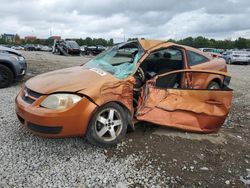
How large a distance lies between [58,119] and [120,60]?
1820 millimetres

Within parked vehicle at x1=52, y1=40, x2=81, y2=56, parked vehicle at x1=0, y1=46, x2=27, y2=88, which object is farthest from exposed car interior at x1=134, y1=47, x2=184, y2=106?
parked vehicle at x1=52, y1=40, x2=81, y2=56

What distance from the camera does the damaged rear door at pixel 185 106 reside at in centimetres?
433

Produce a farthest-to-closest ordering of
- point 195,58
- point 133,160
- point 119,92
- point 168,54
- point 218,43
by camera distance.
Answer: point 218,43 < point 195,58 < point 168,54 < point 119,92 < point 133,160

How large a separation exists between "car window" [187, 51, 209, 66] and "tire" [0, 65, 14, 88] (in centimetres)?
507

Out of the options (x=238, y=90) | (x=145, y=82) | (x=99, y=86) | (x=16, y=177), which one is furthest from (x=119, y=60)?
(x=238, y=90)

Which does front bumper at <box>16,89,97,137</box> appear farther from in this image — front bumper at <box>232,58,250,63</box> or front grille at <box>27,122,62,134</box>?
front bumper at <box>232,58,250,63</box>

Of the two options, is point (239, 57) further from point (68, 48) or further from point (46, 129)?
point (46, 129)

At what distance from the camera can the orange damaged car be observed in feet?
11.5

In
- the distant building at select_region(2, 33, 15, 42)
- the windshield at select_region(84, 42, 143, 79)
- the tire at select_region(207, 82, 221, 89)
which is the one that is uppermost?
the distant building at select_region(2, 33, 15, 42)

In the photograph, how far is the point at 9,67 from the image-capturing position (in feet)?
25.3

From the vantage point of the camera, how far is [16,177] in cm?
308

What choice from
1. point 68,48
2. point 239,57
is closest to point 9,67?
point 239,57

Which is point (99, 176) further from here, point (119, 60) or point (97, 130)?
point (119, 60)

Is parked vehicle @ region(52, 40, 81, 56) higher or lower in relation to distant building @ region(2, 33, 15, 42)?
lower
